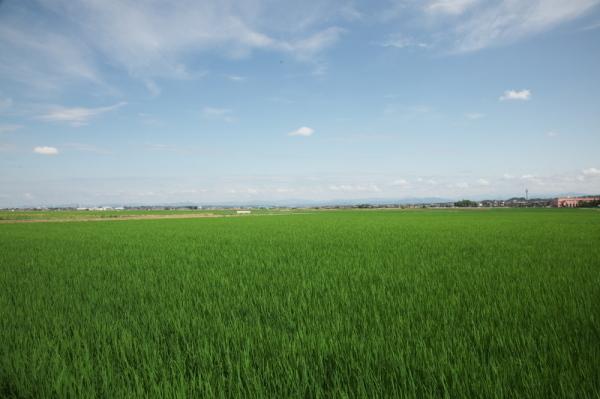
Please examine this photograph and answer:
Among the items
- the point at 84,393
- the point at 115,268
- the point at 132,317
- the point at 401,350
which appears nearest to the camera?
the point at 84,393

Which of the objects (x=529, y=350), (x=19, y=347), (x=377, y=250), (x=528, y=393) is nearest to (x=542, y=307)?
(x=529, y=350)

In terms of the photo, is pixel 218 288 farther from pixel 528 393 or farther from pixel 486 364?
pixel 528 393

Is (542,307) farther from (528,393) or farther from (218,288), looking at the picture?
(218,288)

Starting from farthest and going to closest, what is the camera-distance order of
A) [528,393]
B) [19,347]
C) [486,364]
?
[19,347]
[486,364]
[528,393]

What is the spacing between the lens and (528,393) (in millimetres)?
2217

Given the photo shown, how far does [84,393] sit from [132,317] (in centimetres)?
170

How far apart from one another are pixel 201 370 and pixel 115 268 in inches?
249

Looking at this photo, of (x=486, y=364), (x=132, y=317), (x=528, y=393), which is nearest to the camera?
(x=528, y=393)

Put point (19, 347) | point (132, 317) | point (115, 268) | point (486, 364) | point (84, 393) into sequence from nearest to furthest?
1. point (84, 393)
2. point (486, 364)
3. point (19, 347)
4. point (132, 317)
5. point (115, 268)

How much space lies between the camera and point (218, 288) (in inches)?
223

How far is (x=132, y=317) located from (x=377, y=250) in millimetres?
7792

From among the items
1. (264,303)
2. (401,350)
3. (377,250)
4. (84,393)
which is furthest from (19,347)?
(377,250)

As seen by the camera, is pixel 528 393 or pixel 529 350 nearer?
pixel 528 393

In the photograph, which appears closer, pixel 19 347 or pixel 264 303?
pixel 19 347
